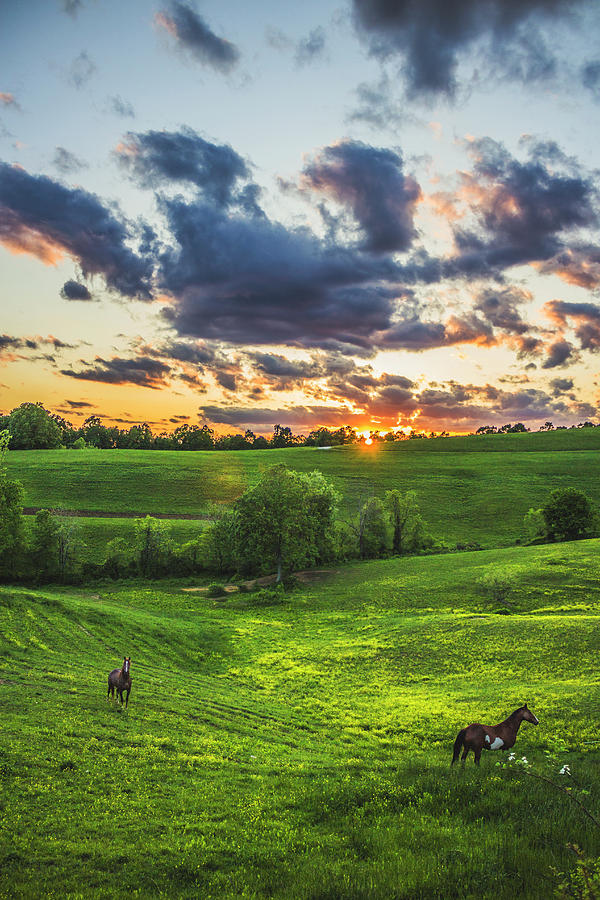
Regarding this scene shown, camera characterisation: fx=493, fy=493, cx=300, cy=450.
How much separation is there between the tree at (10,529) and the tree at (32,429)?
124 meters

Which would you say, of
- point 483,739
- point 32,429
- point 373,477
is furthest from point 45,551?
point 32,429

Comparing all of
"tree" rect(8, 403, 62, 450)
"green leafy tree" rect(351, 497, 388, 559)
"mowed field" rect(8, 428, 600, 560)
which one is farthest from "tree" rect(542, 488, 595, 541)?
"tree" rect(8, 403, 62, 450)

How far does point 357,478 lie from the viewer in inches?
5408

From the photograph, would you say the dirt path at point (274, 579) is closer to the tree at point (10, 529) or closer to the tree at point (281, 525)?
the tree at point (281, 525)

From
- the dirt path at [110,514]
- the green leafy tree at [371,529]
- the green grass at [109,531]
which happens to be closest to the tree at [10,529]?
the green grass at [109,531]

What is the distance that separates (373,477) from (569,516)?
65340mm

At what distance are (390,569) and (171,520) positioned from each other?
4729 centimetres

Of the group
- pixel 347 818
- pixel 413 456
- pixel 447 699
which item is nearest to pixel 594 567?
pixel 447 699

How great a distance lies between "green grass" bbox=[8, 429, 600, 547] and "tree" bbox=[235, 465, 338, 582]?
93.9ft

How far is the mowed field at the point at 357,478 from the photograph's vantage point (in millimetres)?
100812

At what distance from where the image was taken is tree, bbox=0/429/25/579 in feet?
209

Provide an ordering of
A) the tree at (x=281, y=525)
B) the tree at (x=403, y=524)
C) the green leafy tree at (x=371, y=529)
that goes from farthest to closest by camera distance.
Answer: the tree at (x=403, y=524) < the green leafy tree at (x=371, y=529) < the tree at (x=281, y=525)

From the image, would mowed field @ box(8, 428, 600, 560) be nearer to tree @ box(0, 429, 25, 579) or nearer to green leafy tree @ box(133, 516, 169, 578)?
green leafy tree @ box(133, 516, 169, 578)

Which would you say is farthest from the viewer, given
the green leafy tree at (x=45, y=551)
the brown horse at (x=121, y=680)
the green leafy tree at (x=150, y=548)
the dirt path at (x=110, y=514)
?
the dirt path at (x=110, y=514)
